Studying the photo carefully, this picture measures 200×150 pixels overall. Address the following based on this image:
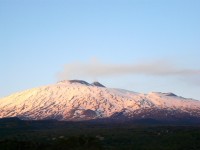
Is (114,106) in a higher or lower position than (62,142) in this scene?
higher

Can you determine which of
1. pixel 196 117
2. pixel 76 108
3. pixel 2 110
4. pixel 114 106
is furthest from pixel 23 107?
pixel 196 117

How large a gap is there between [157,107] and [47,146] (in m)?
169

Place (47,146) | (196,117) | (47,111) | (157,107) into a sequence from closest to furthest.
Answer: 1. (47,146)
2. (196,117)
3. (47,111)
4. (157,107)

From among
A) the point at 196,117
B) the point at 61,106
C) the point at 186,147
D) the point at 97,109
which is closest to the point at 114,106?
the point at 97,109

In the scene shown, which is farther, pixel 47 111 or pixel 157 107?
pixel 157 107

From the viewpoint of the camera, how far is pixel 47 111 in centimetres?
18738

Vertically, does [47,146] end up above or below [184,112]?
below

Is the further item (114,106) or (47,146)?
(114,106)

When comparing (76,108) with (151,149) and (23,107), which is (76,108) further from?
(151,149)

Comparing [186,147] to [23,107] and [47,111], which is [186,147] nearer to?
[47,111]

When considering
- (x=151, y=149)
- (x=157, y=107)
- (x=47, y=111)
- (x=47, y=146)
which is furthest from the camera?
(x=157, y=107)

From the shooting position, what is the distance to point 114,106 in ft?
649

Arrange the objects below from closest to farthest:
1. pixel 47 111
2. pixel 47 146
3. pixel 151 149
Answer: pixel 47 146
pixel 151 149
pixel 47 111

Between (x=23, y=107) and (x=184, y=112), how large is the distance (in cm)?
7492
